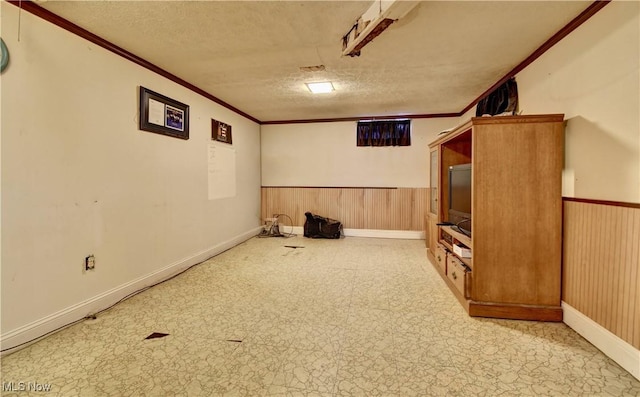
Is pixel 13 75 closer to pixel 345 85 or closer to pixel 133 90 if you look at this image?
pixel 133 90

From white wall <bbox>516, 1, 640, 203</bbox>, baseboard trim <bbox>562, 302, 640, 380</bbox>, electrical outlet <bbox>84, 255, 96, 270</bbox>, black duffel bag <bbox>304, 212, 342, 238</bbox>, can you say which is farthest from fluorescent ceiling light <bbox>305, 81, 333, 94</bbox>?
baseboard trim <bbox>562, 302, 640, 380</bbox>

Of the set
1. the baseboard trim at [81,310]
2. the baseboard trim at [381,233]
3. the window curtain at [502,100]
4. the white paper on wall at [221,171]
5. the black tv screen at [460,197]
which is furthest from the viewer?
the baseboard trim at [381,233]

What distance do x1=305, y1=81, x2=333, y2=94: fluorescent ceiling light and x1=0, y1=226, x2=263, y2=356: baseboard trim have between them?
2.70 metres

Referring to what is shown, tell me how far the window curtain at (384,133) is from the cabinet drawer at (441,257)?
8.29ft

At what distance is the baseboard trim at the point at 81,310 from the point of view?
69.1 inches

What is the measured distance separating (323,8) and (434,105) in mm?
3118

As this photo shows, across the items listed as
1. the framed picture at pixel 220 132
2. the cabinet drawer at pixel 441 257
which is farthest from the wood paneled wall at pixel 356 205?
the cabinet drawer at pixel 441 257

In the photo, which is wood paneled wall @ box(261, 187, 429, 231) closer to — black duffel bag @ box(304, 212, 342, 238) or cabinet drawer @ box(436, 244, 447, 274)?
black duffel bag @ box(304, 212, 342, 238)

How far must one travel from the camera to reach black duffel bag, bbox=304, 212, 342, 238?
516 cm

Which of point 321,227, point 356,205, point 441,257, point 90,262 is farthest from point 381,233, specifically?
point 90,262

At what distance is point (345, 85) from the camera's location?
3500mm

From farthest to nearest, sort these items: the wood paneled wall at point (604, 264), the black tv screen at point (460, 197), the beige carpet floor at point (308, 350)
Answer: the black tv screen at point (460, 197) < the wood paneled wall at point (604, 264) < the beige carpet floor at point (308, 350)

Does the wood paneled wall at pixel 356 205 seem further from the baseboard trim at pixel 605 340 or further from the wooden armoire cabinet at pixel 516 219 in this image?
the baseboard trim at pixel 605 340

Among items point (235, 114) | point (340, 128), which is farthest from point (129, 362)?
point (340, 128)
